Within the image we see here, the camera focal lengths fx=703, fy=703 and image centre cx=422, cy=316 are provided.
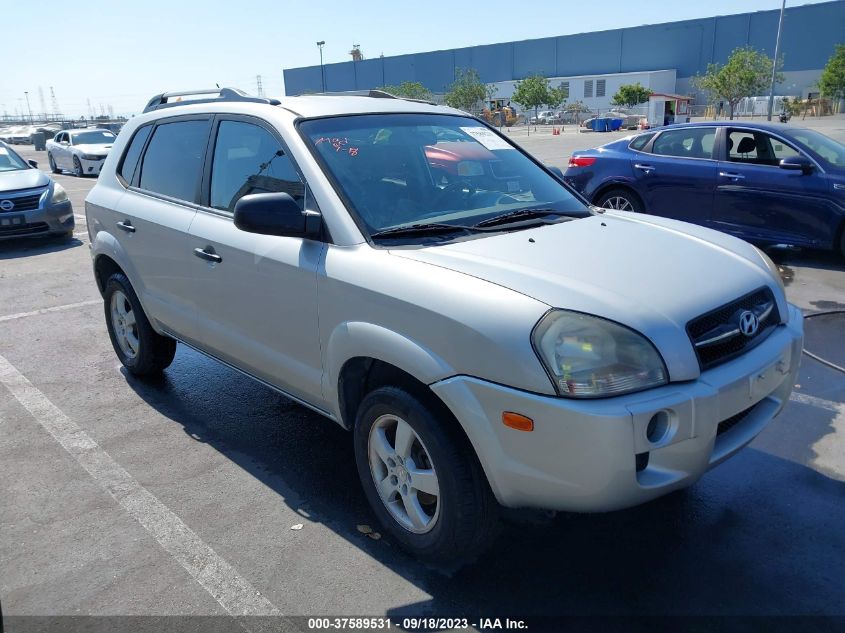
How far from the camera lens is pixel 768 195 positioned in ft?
26.2

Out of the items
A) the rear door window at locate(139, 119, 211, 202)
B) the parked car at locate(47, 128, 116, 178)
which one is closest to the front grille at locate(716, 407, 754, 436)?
the rear door window at locate(139, 119, 211, 202)

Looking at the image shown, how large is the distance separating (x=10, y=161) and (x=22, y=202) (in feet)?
5.54

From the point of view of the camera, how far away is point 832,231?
7.77 metres

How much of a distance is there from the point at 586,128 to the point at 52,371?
5912 cm

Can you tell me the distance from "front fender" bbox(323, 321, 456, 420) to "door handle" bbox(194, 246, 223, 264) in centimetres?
98

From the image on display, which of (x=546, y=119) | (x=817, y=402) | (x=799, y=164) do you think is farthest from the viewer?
(x=546, y=119)

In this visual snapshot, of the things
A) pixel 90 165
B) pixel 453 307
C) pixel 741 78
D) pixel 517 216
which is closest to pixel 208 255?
pixel 517 216

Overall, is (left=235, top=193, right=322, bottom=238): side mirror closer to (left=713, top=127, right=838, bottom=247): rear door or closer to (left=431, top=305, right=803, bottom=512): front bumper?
(left=431, top=305, right=803, bottom=512): front bumper

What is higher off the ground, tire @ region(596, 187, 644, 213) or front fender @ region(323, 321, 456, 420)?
front fender @ region(323, 321, 456, 420)

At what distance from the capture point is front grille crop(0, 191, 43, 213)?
10.5m

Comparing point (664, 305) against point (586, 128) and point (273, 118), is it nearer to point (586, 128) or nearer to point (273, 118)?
point (273, 118)

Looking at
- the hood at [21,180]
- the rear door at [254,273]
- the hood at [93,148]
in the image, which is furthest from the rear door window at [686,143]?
the hood at [93,148]

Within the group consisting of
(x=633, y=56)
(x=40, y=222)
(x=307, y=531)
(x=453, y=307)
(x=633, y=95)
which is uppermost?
(x=633, y=56)

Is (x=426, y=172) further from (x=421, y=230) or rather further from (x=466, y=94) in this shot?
(x=466, y=94)
